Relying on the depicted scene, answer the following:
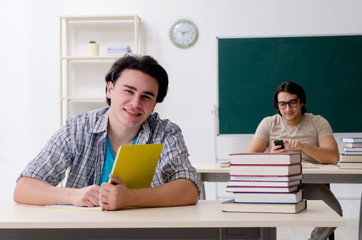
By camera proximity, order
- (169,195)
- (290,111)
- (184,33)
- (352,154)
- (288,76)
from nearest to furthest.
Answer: (169,195) < (352,154) < (290,111) < (288,76) < (184,33)

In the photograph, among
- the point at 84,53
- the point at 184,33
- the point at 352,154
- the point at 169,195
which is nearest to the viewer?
the point at 169,195

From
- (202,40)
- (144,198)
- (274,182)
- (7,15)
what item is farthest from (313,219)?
(7,15)

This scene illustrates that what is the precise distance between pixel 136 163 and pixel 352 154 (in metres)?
2.12

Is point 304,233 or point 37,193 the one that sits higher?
→ point 37,193

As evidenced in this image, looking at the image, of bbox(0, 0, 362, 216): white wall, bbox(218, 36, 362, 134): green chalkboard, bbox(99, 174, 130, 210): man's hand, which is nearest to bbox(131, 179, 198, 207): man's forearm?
bbox(99, 174, 130, 210): man's hand

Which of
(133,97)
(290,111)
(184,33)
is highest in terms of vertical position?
(184,33)

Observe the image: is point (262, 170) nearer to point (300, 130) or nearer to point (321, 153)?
point (321, 153)

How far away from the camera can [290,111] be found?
395 cm

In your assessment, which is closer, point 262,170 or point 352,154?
point 262,170

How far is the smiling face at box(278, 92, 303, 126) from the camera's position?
3.95 metres

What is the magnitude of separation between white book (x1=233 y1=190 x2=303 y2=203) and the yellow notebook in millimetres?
316

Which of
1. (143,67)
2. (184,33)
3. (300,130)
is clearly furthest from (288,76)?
(143,67)

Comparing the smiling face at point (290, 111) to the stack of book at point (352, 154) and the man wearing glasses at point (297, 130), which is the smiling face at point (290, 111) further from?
the stack of book at point (352, 154)

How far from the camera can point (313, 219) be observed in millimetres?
1578
